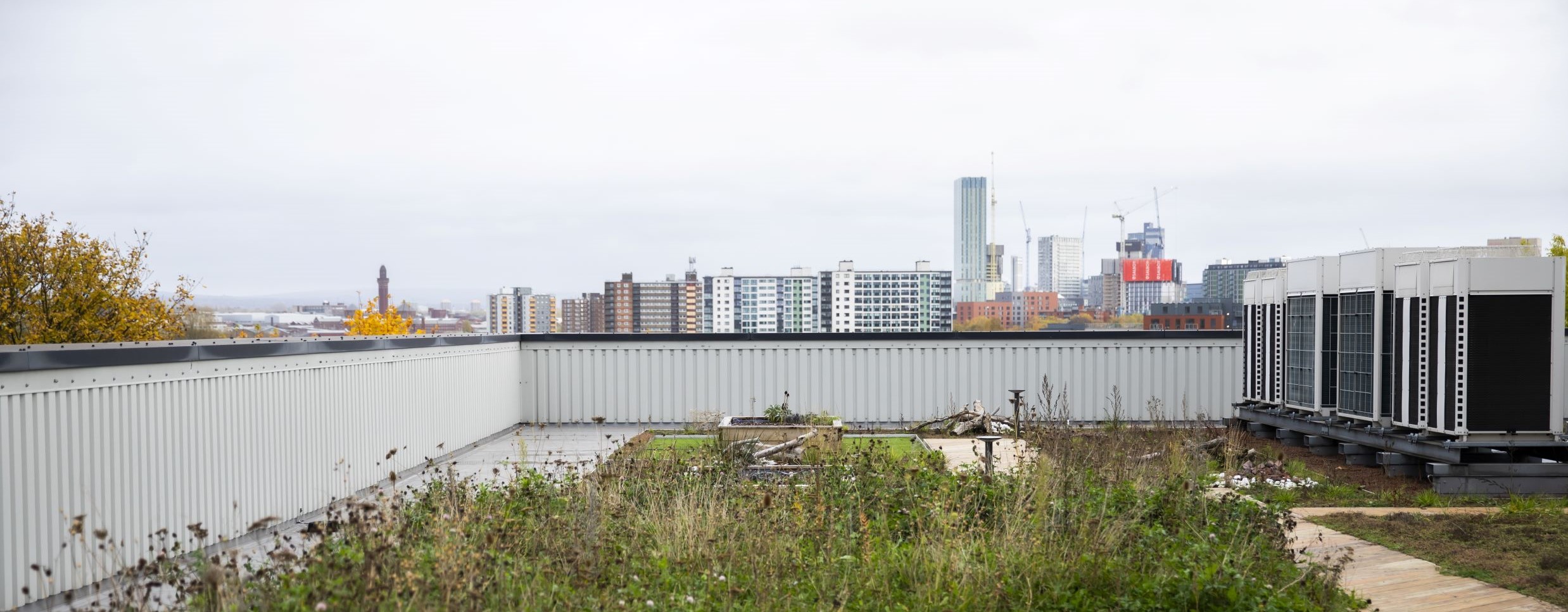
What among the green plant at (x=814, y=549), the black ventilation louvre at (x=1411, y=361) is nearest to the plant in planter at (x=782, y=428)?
the green plant at (x=814, y=549)

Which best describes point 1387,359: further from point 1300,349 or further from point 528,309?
point 528,309

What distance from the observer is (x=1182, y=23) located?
795 inches

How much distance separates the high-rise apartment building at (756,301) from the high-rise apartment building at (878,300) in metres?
2.07

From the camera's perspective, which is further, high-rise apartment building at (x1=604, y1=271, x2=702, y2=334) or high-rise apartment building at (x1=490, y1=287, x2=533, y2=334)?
high-rise apartment building at (x1=604, y1=271, x2=702, y2=334)

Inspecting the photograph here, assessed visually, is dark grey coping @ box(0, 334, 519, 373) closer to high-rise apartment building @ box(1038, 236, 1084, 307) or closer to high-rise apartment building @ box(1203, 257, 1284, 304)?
high-rise apartment building @ box(1203, 257, 1284, 304)

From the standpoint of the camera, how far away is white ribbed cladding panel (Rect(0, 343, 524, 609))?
13.4 feet

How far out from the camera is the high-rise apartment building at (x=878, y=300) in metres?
49.9

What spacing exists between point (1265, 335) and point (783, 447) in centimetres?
490

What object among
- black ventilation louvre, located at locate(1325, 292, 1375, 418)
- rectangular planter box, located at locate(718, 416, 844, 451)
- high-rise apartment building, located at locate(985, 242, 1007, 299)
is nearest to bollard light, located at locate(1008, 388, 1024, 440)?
rectangular planter box, located at locate(718, 416, 844, 451)

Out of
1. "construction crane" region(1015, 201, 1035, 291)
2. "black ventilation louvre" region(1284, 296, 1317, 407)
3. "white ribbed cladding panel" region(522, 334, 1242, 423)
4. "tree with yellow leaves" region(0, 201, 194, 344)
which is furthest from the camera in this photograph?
"construction crane" region(1015, 201, 1035, 291)

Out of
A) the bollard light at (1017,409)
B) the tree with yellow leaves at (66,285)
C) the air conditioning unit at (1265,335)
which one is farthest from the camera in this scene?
the tree with yellow leaves at (66,285)

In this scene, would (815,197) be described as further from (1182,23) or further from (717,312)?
(1182,23)

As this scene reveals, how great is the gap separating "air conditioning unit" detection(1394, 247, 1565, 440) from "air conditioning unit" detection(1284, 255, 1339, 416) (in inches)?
52.5

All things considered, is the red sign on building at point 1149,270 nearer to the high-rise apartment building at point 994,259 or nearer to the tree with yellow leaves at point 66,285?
the high-rise apartment building at point 994,259
